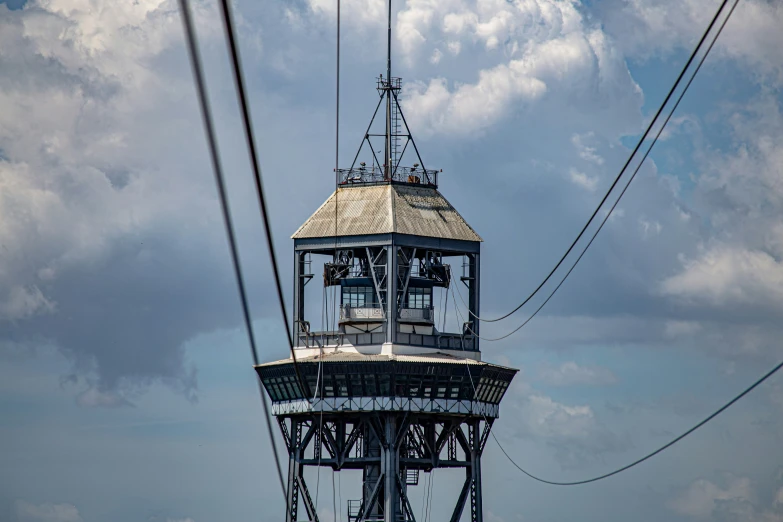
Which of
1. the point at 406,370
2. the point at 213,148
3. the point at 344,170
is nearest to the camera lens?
the point at 213,148

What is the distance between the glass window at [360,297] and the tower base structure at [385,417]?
4469mm

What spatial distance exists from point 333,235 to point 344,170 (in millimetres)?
9243

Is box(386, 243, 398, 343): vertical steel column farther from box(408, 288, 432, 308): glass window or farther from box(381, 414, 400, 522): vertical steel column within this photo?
box(381, 414, 400, 522): vertical steel column

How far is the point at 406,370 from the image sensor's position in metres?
145

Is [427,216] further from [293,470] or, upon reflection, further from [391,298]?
[293,470]

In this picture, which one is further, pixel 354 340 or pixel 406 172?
pixel 406 172

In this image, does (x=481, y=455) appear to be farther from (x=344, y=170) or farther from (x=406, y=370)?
(x=344, y=170)

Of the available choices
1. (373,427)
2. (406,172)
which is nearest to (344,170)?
(406,172)

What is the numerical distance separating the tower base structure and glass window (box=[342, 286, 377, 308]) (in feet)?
14.7

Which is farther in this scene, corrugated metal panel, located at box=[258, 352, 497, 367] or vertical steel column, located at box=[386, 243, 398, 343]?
vertical steel column, located at box=[386, 243, 398, 343]

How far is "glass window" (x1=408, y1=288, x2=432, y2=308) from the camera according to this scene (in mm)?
150125

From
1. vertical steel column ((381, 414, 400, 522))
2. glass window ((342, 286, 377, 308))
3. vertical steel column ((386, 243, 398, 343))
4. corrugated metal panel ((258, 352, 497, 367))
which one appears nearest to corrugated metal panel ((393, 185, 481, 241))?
vertical steel column ((386, 243, 398, 343))

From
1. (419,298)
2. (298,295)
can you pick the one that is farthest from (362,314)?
(298,295)

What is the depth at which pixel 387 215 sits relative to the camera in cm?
15062
